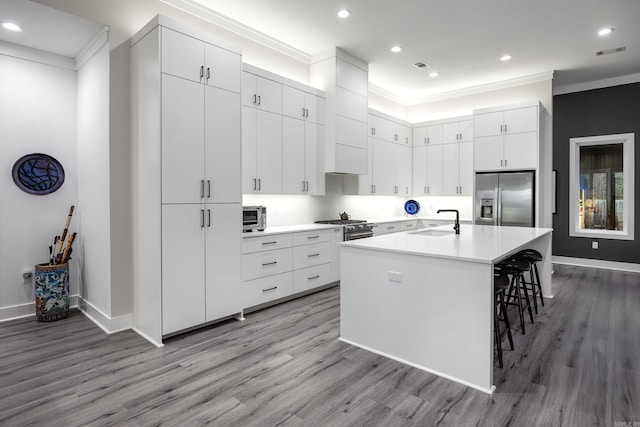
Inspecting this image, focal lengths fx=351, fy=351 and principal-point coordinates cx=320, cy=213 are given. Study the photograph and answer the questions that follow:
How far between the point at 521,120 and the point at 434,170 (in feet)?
5.65

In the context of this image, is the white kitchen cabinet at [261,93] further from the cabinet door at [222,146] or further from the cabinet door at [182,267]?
the cabinet door at [182,267]

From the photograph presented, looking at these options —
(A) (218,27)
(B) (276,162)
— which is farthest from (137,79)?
(B) (276,162)

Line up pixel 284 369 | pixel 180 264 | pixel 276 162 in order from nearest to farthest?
pixel 284 369
pixel 180 264
pixel 276 162

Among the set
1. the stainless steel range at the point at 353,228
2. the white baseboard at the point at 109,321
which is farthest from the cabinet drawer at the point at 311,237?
the white baseboard at the point at 109,321

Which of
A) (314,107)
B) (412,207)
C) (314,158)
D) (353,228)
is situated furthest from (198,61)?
(412,207)

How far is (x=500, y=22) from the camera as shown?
160 inches

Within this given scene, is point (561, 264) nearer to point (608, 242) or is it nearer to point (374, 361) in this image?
point (608, 242)

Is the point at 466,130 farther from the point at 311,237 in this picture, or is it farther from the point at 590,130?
the point at 311,237

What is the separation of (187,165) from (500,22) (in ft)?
12.6

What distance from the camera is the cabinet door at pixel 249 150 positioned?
3.96 meters

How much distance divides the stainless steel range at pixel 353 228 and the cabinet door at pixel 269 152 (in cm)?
117

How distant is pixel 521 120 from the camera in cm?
556

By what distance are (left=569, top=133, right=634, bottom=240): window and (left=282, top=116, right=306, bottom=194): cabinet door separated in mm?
5074

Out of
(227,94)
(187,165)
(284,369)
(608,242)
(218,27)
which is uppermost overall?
(218,27)
